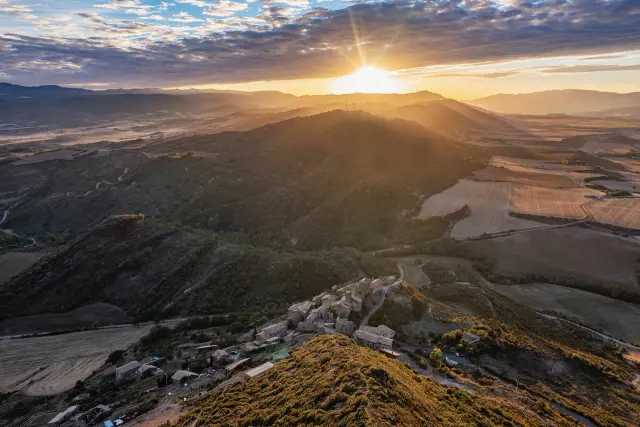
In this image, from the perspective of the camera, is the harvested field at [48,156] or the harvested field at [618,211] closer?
the harvested field at [618,211]

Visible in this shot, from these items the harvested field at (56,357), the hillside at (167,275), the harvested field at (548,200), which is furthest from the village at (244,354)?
the harvested field at (548,200)

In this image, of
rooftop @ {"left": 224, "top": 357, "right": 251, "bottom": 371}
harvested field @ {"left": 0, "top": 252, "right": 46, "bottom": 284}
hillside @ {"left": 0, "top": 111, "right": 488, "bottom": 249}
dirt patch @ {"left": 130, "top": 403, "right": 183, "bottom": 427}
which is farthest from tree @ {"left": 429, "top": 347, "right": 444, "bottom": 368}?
harvested field @ {"left": 0, "top": 252, "right": 46, "bottom": 284}

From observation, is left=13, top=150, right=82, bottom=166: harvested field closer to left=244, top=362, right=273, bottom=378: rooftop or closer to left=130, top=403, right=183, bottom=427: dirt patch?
left=130, top=403, right=183, bottom=427: dirt patch

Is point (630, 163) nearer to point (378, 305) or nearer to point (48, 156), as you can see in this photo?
point (378, 305)

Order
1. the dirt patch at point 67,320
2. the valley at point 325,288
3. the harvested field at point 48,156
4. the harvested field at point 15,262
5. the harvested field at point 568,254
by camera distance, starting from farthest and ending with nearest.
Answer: the harvested field at point 48,156 → the harvested field at point 15,262 → the harvested field at point 568,254 → the dirt patch at point 67,320 → the valley at point 325,288

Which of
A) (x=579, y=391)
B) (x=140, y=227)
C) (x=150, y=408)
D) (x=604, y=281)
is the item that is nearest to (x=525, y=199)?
(x=604, y=281)

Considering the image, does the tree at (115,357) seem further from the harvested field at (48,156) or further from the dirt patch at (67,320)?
the harvested field at (48,156)

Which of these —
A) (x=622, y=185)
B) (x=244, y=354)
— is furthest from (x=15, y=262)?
(x=622, y=185)

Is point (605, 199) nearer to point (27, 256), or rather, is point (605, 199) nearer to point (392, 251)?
point (392, 251)
